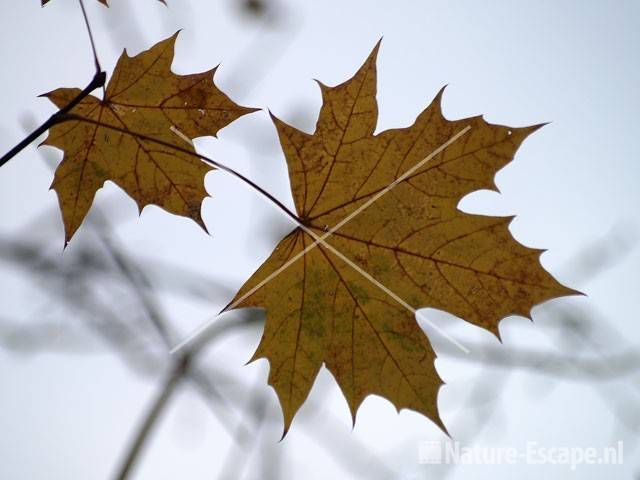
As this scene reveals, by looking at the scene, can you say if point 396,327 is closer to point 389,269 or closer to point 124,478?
point 389,269

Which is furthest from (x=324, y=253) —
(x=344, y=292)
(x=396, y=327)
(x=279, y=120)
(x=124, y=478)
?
(x=124, y=478)

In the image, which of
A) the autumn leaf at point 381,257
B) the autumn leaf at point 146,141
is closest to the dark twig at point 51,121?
the autumn leaf at point 146,141

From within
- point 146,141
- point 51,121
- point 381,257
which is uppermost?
point 146,141

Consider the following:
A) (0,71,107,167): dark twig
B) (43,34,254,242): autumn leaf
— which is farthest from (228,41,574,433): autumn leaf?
(0,71,107,167): dark twig

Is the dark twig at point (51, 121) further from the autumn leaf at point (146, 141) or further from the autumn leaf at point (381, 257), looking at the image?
the autumn leaf at point (381, 257)

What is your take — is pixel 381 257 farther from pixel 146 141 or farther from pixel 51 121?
pixel 51 121

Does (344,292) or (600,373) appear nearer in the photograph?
(344,292)

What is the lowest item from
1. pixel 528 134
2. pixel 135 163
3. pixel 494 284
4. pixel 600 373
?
pixel 494 284

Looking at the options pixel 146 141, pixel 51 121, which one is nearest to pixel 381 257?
pixel 146 141
